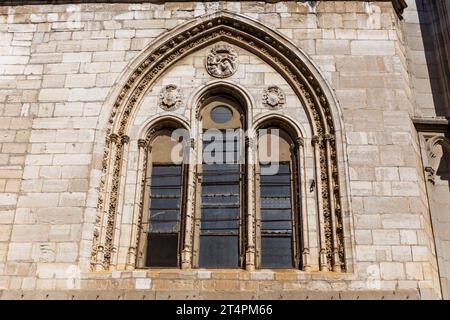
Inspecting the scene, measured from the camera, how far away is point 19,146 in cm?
1000

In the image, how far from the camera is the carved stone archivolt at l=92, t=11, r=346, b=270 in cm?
936

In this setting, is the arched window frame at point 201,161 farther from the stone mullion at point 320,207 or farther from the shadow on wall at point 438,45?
the shadow on wall at point 438,45

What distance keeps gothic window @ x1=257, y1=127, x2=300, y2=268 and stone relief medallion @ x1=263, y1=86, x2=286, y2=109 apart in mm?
401

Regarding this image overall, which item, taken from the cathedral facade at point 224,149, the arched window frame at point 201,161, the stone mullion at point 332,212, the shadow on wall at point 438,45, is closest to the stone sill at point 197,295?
the cathedral facade at point 224,149

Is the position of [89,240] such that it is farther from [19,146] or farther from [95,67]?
[95,67]

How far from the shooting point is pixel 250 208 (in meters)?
9.59

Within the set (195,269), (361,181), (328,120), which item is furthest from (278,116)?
(195,269)

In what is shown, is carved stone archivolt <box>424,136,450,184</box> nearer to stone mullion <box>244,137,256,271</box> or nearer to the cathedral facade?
the cathedral facade

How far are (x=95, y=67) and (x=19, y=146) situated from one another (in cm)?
191

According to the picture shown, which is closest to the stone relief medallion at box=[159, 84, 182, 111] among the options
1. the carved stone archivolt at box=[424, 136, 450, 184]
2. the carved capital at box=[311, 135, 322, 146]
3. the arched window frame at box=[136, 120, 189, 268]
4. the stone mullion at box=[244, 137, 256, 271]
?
the arched window frame at box=[136, 120, 189, 268]

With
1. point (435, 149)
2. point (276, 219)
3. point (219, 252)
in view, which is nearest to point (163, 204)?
point (219, 252)

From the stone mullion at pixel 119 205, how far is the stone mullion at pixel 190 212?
1.05 metres

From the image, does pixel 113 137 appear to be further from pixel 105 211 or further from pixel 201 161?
pixel 201 161

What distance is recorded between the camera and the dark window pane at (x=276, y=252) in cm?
938
